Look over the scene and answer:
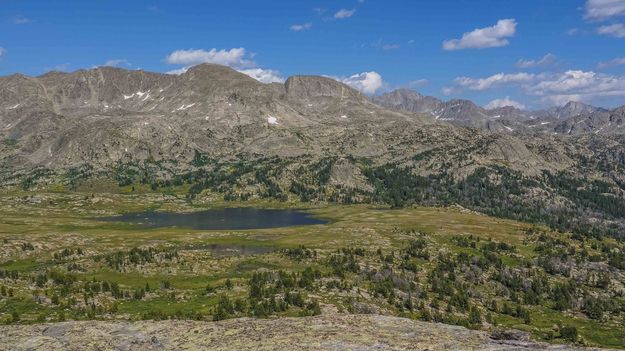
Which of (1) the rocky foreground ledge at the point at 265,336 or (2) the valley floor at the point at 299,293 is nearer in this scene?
(1) the rocky foreground ledge at the point at 265,336

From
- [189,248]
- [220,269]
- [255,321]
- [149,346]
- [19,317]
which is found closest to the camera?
[149,346]

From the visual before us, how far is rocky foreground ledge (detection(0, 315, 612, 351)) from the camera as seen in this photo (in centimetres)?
4306

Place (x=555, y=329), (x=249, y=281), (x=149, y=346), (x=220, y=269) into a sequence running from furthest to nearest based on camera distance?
(x=220, y=269) < (x=249, y=281) < (x=555, y=329) < (x=149, y=346)

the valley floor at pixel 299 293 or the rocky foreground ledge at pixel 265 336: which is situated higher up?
the rocky foreground ledge at pixel 265 336

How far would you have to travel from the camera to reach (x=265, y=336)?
4659 centimetres

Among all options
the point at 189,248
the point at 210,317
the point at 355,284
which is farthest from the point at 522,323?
the point at 189,248

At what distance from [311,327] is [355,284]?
88.4 metres

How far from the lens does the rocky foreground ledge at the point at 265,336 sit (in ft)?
A: 141

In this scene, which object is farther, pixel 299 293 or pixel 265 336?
pixel 299 293

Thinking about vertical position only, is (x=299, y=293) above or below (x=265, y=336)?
below

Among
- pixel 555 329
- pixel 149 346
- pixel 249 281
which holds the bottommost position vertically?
pixel 555 329

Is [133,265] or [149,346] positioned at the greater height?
[149,346]

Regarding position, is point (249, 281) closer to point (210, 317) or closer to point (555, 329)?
point (210, 317)

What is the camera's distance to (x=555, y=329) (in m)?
118
